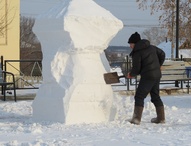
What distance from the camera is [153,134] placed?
711 centimetres

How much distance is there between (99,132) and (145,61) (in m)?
1.70

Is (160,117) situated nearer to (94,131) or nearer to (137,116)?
(137,116)

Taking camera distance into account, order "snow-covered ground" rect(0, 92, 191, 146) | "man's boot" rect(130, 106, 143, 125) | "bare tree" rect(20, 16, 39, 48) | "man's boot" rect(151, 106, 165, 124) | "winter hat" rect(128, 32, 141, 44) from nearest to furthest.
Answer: "snow-covered ground" rect(0, 92, 191, 146) → "man's boot" rect(130, 106, 143, 125) → "winter hat" rect(128, 32, 141, 44) → "man's boot" rect(151, 106, 165, 124) → "bare tree" rect(20, 16, 39, 48)

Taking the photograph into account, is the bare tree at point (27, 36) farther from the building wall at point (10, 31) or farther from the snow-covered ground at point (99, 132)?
the snow-covered ground at point (99, 132)

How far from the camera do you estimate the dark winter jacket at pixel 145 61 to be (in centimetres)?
833

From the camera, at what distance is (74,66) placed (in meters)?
8.38

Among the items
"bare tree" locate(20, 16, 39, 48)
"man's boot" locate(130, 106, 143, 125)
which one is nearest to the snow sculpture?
"man's boot" locate(130, 106, 143, 125)

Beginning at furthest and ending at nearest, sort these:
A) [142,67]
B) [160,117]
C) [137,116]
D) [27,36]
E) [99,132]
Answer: [27,36] → [160,117] → [142,67] → [137,116] → [99,132]

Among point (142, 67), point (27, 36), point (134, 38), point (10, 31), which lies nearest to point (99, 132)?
point (142, 67)

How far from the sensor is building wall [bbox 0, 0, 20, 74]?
→ 2002cm

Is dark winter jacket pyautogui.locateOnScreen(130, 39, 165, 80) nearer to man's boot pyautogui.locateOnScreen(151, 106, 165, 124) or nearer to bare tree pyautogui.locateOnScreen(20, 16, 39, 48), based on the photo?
man's boot pyautogui.locateOnScreen(151, 106, 165, 124)

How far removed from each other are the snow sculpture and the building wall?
11.4m

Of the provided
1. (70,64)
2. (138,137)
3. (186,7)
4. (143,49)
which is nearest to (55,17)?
(70,64)

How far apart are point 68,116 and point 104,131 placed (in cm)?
101
